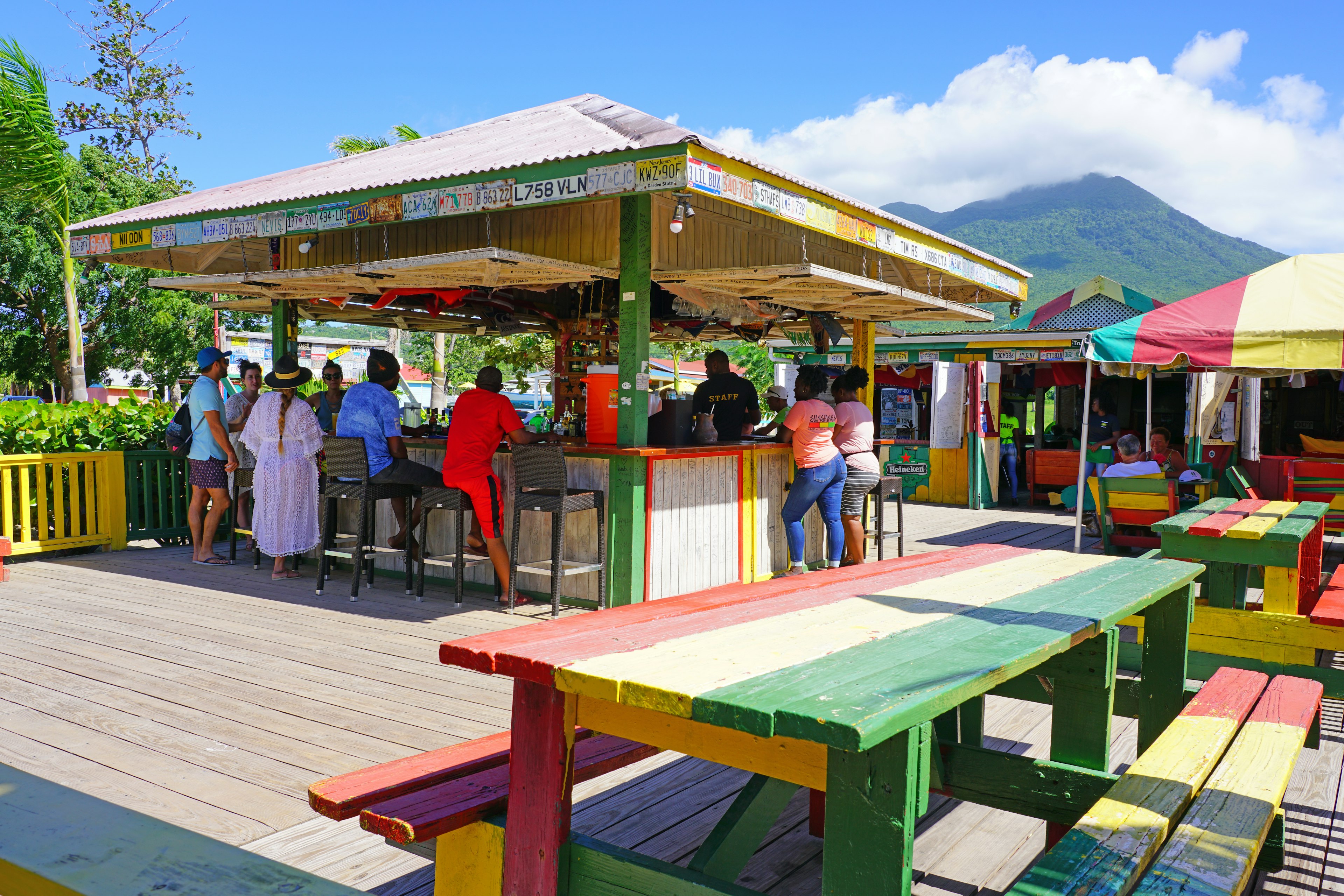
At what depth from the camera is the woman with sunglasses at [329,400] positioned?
822 centimetres

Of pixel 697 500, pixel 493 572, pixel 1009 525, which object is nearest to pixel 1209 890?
pixel 697 500

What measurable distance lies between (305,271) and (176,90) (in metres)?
21.0

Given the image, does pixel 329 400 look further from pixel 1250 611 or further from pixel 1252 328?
pixel 1252 328

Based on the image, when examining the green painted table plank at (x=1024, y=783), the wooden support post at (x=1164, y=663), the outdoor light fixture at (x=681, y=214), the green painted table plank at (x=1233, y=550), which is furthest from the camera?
the outdoor light fixture at (x=681, y=214)

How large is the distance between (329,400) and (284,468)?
5.24ft

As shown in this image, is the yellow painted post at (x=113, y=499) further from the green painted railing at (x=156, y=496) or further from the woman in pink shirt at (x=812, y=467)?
the woman in pink shirt at (x=812, y=467)

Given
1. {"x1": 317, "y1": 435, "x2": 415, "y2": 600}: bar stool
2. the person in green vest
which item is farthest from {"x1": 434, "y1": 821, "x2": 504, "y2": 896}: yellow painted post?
the person in green vest

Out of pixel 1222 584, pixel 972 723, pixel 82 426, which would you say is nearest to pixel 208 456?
pixel 82 426

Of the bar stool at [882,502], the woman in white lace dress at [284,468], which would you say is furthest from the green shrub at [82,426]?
the bar stool at [882,502]

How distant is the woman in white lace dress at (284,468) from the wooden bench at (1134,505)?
263 inches

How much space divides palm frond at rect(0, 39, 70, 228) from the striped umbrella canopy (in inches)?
480

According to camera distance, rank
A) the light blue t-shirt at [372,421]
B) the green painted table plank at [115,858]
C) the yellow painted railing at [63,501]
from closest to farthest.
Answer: the green painted table plank at [115,858] < the light blue t-shirt at [372,421] < the yellow painted railing at [63,501]

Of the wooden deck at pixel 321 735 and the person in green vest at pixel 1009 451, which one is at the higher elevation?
the person in green vest at pixel 1009 451

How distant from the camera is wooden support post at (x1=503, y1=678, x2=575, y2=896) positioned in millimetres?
1802
